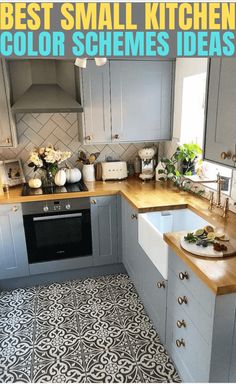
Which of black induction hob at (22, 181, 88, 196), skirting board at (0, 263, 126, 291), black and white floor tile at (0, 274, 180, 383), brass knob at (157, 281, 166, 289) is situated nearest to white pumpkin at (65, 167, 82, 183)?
black induction hob at (22, 181, 88, 196)

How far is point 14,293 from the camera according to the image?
251cm

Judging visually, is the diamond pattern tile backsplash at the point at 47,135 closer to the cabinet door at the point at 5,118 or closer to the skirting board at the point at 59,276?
the cabinet door at the point at 5,118

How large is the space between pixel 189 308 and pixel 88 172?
1720 mm

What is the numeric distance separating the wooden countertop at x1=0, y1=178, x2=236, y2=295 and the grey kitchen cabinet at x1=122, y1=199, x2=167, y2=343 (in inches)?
6.0

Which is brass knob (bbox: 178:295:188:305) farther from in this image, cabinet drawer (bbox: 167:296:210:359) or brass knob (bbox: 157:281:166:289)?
brass knob (bbox: 157:281:166:289)

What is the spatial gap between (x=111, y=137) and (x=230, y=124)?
4.43ft

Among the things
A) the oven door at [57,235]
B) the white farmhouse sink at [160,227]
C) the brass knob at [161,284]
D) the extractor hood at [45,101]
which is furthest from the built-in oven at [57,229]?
the brass knob at [161,284]

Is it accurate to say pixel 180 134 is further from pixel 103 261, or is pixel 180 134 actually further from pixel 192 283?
pixel 192 283

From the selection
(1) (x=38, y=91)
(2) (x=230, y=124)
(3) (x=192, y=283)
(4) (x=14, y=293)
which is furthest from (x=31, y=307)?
(2) (x=230, y=124)

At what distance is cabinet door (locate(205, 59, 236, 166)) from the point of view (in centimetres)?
140

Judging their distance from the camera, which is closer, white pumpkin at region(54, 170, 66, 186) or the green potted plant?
the green potted plant

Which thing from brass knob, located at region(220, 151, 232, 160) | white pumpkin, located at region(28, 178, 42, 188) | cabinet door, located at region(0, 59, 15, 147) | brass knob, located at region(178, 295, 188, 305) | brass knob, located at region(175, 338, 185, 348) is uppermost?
cabinet door, located at region(0, 59, 15, 147)

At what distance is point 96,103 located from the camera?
250 cm

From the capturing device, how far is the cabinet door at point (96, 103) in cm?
243
